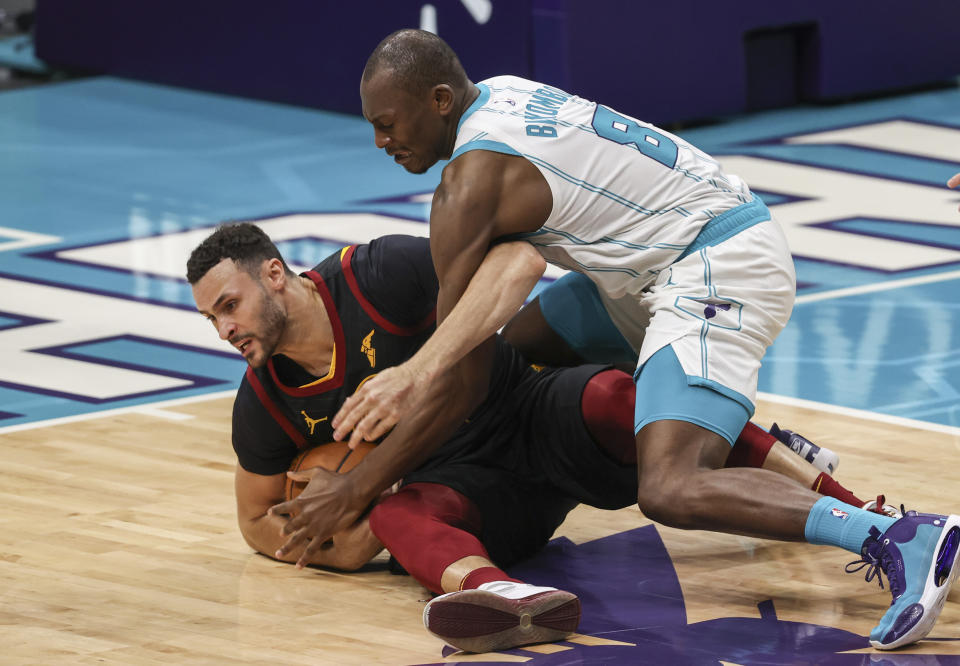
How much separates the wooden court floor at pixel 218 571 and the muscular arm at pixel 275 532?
0.06m

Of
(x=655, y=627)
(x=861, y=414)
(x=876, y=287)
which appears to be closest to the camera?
(x=655, y=627)

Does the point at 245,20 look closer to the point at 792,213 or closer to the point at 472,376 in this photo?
the point at 792,213

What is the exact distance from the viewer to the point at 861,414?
6.70m

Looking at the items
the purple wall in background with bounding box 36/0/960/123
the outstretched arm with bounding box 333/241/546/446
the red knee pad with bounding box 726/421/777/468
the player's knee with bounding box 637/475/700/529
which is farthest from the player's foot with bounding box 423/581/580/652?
the purple wall in background with bounding box 36/0/960/123

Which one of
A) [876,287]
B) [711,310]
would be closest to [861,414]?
[711,310]

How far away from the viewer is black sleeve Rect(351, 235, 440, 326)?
16.9ft

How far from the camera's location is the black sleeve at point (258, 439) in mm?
5094

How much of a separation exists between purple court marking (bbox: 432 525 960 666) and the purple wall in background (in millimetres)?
6908

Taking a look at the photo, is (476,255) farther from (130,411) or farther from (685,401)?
(130,411)

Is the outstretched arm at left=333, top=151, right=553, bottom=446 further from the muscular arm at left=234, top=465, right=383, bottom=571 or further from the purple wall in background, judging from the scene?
the purple wall in background

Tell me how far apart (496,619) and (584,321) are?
1.38m

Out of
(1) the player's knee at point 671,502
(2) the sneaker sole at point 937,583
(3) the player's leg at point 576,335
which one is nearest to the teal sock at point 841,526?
(2) the sneaker sole at point 937,583

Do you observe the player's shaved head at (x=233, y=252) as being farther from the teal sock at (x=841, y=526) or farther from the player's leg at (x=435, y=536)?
the teal sock at (x=841, y=526)

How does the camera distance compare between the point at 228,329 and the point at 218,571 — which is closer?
the point at 228,329
